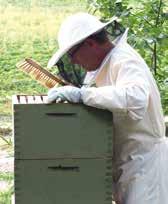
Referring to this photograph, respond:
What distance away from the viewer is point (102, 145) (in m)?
2.34

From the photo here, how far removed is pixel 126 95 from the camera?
87.5 inches

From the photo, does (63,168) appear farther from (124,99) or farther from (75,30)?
(75,30)

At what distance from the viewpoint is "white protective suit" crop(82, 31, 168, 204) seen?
232 cm

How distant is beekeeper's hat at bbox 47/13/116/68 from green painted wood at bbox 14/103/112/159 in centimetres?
23

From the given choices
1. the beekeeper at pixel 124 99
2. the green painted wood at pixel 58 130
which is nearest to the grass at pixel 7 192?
the beekeeper at pixel 124 99

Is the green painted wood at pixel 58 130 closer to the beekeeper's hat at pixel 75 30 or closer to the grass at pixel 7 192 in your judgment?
the beekeeper's hat at pixel 75 30

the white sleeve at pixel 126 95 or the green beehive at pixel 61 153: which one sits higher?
the white sleeve at pixel 126 95

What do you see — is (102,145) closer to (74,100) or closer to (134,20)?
(74,100)

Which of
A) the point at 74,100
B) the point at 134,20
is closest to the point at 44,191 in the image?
the point at 74,100

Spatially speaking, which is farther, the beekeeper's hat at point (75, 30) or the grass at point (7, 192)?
the grass at point (7, 192)

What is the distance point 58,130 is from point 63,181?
0.70 ft

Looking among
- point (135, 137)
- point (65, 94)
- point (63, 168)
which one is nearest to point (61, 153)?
point (63, 168)

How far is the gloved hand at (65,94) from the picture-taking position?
2.26 metres

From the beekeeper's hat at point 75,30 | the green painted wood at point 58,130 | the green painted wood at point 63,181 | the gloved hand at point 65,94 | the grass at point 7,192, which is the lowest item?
the grass at point 7,192
